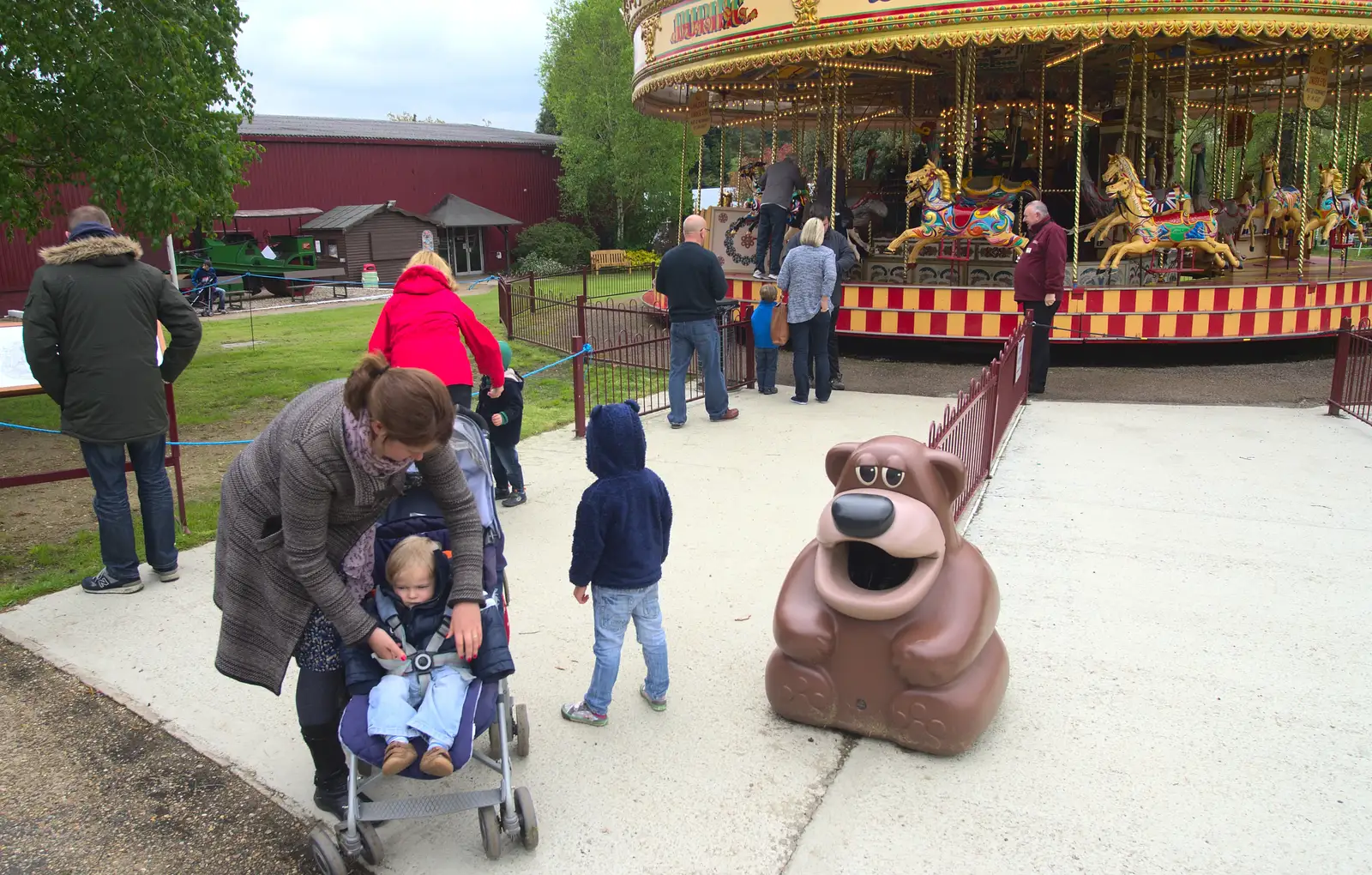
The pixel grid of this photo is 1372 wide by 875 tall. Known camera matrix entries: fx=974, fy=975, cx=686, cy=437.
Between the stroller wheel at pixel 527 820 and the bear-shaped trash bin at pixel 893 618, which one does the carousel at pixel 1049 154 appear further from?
the stroller wheel at pixel 527 820

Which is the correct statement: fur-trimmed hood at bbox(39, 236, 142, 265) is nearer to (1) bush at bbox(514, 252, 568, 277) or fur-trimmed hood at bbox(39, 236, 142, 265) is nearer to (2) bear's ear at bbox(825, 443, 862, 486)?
(2) bear's ear at bbox(825, 443, 862, 486)

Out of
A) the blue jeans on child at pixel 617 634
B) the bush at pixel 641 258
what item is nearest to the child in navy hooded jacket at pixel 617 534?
the blue jeans on child at pixel 617 634

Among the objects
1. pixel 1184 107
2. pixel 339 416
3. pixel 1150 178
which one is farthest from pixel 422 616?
pixel 1150 178

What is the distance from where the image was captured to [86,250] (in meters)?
4.79

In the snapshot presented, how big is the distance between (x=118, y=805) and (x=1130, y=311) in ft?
36.8

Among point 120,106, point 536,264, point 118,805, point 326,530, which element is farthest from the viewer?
point 536,264

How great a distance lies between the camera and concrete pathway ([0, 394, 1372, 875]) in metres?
3.11

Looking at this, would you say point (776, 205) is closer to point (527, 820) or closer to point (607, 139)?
point (527, 820)

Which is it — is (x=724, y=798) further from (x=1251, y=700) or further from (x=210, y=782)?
(x=1251, y=700)

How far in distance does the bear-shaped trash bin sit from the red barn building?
83.3 ft

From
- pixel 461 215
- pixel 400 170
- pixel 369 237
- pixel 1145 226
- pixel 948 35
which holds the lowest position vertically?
pixel 1145 226

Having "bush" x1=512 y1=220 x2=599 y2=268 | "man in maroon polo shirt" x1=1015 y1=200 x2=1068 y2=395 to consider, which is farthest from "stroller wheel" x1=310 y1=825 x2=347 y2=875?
"bush" x1=512 y1=220 x2=599 y2=268

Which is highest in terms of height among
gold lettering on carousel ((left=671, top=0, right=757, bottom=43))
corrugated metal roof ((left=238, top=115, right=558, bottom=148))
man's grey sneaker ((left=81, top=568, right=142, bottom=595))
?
corrugated metal roof ((left=238, top=115, right=558, bottom=148))

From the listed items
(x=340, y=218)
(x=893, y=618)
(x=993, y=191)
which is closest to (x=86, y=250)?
(x=893, y=618)
